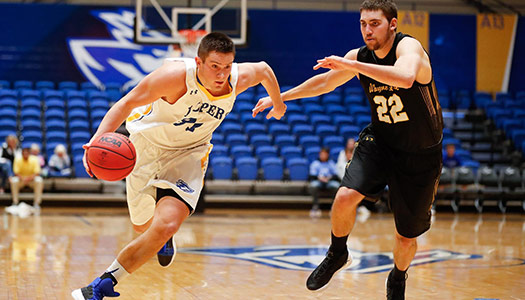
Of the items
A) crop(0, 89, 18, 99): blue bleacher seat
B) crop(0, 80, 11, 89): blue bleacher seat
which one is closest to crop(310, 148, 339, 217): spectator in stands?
crop(0, 89, 18, 99): blue bleacher seat

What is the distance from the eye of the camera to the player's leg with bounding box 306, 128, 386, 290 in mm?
4008

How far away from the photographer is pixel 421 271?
5.96 m

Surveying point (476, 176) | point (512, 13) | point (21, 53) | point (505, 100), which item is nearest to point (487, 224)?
point (476, 176)

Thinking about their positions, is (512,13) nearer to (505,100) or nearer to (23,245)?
(505,100)

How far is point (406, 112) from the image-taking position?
394 cm

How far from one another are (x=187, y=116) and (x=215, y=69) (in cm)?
40

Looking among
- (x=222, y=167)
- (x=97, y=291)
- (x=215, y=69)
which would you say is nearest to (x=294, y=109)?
(x=222, y=167)

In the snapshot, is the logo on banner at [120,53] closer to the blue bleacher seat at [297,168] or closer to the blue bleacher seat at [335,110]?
the blue bleacher seat at [335,110]

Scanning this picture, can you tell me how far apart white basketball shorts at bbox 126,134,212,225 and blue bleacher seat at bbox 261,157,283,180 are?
8674 mm

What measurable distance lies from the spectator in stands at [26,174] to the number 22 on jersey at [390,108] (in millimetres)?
9394

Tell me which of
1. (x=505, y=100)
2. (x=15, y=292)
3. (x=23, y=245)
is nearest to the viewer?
(x=15, y=292)

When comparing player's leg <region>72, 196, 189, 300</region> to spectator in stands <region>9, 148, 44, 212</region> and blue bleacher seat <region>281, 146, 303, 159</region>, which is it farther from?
blue bleacher seat <region>281, 146, 303, 159</region>

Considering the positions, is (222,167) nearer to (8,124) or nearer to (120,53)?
(8,124)

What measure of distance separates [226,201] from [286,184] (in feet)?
4.28
